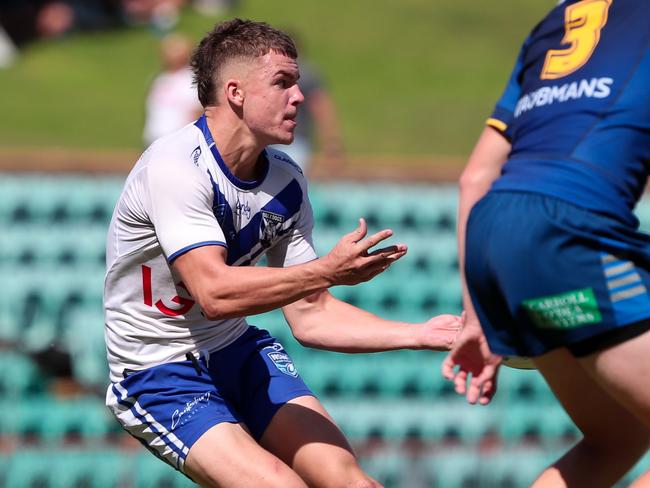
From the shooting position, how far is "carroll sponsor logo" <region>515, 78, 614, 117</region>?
3053mm

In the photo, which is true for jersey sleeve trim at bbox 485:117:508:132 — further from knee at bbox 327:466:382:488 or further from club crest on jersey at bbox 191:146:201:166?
knee at bbox 327:466:382:488

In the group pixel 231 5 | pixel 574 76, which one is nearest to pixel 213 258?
pixel 574 76

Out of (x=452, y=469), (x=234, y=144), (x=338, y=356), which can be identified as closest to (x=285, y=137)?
(x=234, y=144)

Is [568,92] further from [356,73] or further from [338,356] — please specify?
[356,73]

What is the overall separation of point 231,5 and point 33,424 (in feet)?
28.6

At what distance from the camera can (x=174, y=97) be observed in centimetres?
838

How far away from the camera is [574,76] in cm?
311

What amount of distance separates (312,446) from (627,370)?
1227mm

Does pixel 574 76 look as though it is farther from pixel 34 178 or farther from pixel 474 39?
pixel 474 39

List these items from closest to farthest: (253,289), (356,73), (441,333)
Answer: (253,289) < (441,333) < (356,73)

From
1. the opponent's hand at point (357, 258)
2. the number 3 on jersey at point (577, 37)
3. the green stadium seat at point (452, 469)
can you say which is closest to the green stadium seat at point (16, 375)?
the green stadium seat at point (452, 469)

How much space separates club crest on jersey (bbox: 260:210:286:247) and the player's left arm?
268 millimetres

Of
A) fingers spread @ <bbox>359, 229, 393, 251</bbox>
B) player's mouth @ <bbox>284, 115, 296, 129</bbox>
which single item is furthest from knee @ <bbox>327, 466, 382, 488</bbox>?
player's mouth @ <bbox>284, 115, 296, 129</bbox>

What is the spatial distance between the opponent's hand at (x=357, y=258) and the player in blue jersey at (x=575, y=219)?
30cm
